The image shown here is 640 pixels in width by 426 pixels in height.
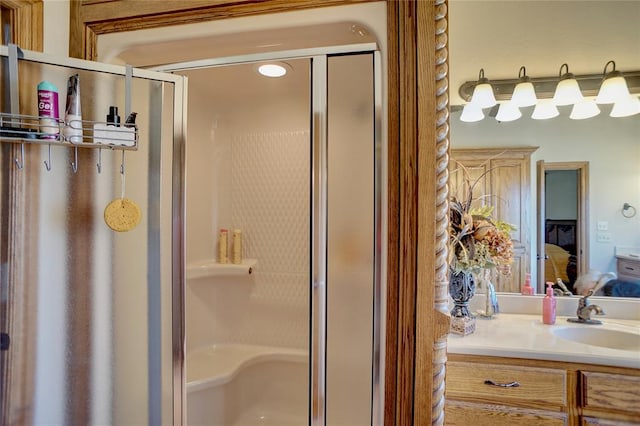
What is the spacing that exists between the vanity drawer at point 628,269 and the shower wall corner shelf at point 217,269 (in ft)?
6.41

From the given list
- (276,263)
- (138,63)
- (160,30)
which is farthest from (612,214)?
(138,63)

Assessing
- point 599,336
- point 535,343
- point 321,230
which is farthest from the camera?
point 599,336

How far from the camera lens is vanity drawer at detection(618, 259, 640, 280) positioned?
1650 mm

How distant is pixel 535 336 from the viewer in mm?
1455

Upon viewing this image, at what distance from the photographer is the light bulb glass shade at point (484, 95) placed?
1.77 m

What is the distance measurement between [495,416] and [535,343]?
0.33 meters

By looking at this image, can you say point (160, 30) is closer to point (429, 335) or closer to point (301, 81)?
point (301, 81)

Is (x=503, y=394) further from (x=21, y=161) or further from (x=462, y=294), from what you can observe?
(x=21, y=161)

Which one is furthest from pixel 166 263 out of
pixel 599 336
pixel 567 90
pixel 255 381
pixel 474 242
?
pixel 567 90

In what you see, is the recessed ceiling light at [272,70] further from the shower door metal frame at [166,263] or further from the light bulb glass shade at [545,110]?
the light bulb glass shade at [545,110]

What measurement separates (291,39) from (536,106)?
1.35m

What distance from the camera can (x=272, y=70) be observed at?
5.24 feet

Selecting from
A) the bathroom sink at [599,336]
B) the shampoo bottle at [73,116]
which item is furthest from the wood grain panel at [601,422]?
the shampoo bottle at [73,116]

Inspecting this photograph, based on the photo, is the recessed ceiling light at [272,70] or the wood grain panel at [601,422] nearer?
the wood grain panel at [601,422]
